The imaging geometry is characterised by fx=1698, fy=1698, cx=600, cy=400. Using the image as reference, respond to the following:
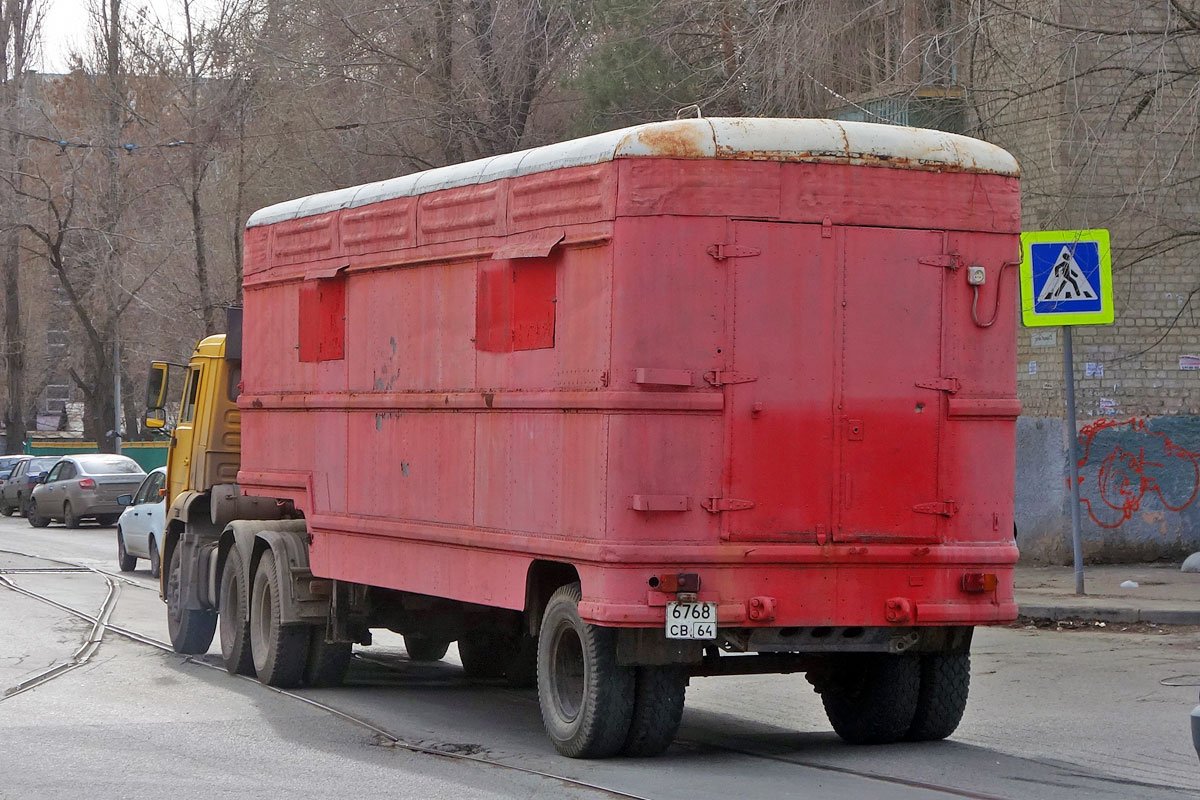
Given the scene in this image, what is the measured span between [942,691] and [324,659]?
14.8 feet

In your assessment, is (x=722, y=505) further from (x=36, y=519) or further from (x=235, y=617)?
(x=36, y=519)

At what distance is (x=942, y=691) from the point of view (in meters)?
8.89

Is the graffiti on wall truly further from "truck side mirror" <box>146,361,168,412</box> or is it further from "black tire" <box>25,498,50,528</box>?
"black tire" <box>25,498,50,528</box>

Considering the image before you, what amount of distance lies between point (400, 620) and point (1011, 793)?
494cm

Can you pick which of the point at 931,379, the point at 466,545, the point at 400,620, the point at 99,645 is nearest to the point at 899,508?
the point at 931,379

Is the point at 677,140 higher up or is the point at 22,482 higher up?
the point at 677,140

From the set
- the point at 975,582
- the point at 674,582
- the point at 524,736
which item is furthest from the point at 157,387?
the point at 975,582

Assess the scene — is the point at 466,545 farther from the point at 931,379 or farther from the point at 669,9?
the point at 669,9

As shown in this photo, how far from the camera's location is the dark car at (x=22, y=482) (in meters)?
40.6

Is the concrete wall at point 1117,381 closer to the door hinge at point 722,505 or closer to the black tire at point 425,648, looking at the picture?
the black tire at point 425,648

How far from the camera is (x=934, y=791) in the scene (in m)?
7.41

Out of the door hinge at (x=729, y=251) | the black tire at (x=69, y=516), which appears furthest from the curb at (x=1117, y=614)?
the black tire at (x=69, y=516)

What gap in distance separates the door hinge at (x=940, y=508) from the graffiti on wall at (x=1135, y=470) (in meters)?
10.7

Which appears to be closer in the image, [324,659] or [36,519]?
[324,659]
